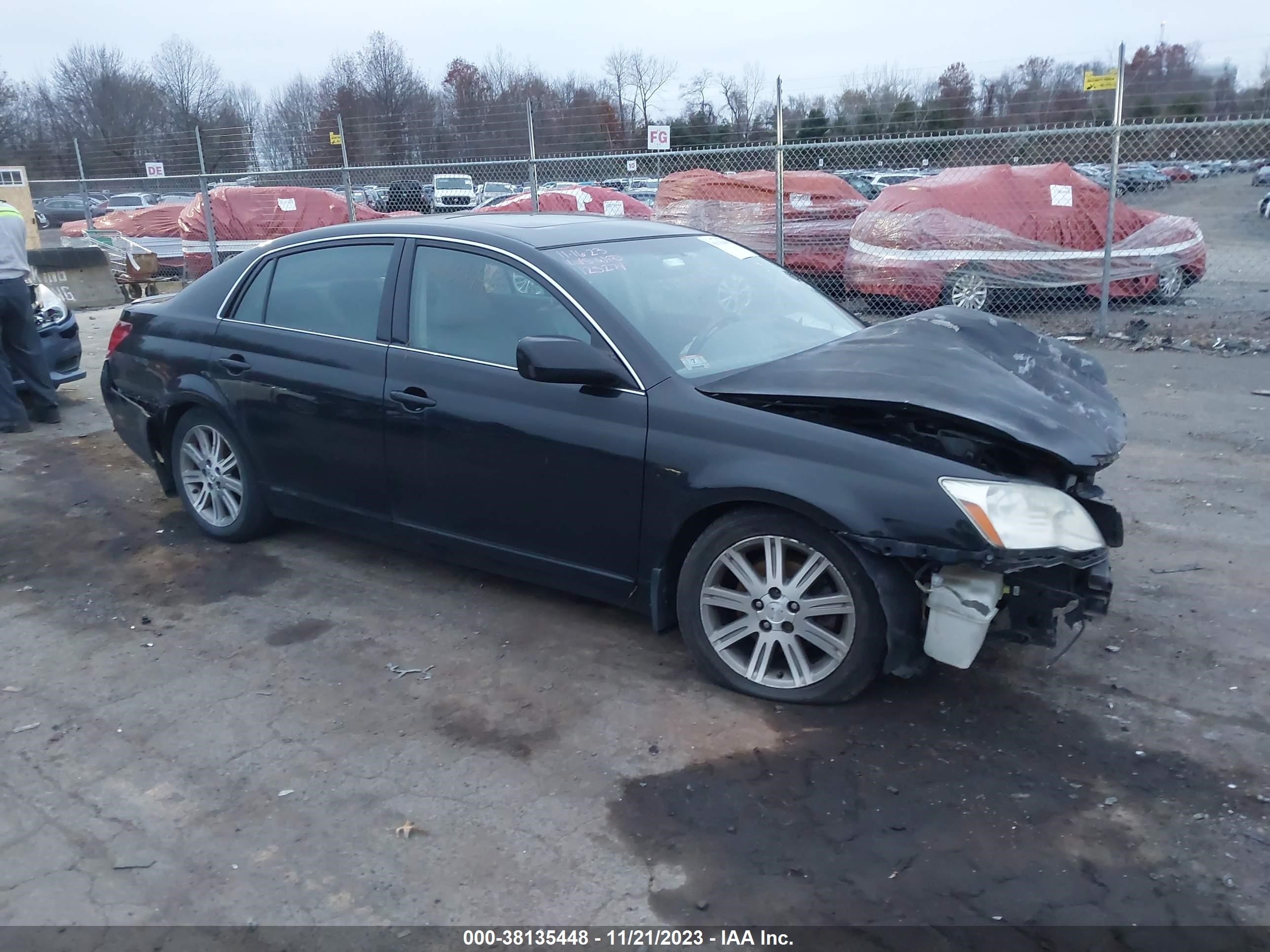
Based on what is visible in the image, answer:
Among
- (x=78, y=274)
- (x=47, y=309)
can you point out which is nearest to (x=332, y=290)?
(x=47, y=309)

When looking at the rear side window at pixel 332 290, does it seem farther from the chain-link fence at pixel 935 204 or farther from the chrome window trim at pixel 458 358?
the chain-link fence at pixel 935 204

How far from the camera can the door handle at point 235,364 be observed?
204 inches

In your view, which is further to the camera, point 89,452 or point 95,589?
point 89,452

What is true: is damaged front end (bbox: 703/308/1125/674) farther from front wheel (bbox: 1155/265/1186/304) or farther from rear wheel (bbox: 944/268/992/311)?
front wheel (bbox: 1155/265/1186/304)

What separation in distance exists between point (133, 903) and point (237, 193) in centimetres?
1568

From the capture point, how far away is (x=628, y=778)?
339 centimetres

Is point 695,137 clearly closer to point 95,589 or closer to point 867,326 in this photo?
point 867,326

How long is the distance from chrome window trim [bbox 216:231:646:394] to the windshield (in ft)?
0.41

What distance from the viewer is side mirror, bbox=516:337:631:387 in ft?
12.7

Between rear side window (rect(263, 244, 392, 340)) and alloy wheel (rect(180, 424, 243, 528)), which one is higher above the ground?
rear side window (rect(263, 244, 392, 340))

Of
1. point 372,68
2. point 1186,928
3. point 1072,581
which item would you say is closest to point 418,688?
point 1072,581

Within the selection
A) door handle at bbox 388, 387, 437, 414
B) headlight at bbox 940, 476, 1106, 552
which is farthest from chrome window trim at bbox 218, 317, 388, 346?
headlight at bbox 940, 476, 1106, 552

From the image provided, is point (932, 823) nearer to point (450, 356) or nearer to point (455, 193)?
point (450, 356)

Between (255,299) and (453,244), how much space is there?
4.47 feet
